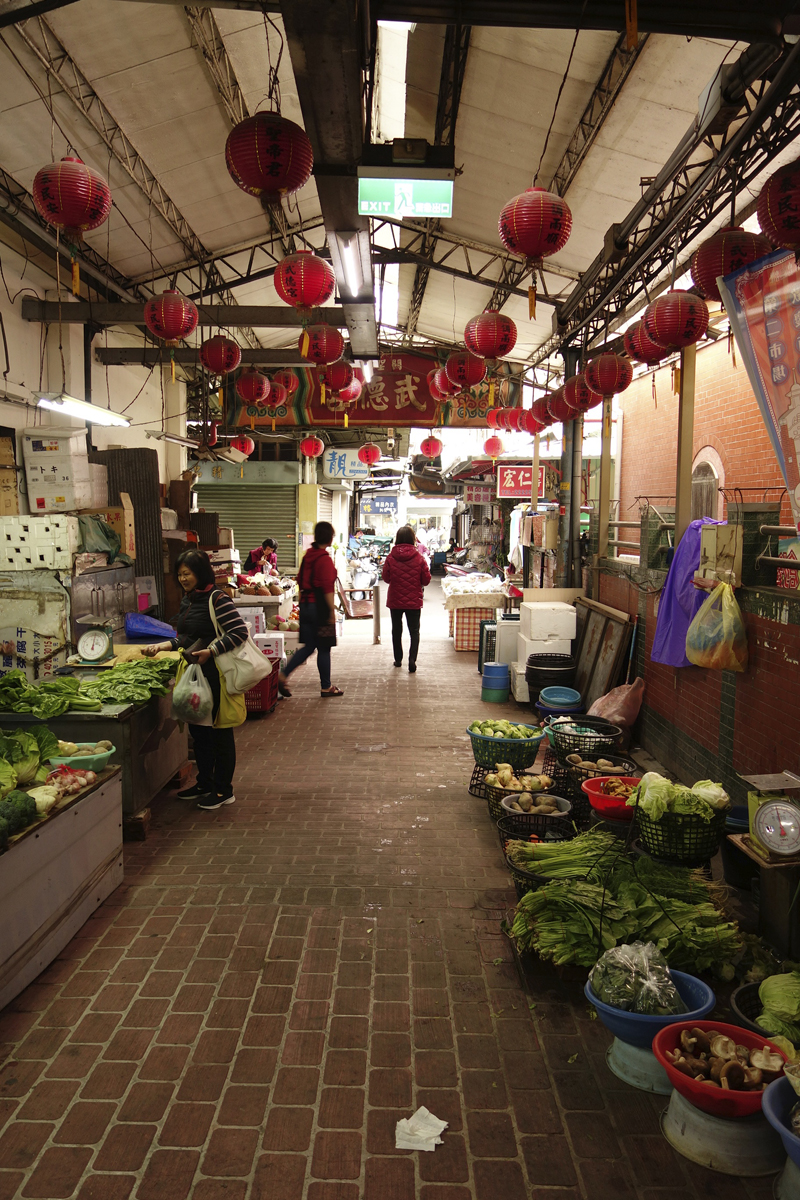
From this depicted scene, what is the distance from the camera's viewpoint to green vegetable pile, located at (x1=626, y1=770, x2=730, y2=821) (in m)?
4.04

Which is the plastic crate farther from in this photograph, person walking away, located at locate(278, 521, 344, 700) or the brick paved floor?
the brick paved floor

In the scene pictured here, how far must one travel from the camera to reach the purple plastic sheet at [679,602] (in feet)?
19.6

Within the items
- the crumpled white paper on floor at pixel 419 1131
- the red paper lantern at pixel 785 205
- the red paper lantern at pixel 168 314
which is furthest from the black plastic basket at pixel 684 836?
the red paper lantern at pixel 168 314

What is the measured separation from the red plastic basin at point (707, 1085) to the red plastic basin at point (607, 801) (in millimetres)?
1785

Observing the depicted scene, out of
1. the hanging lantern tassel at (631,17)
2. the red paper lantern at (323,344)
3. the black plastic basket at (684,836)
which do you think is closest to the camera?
the hanging lantern tassel at (631,17)

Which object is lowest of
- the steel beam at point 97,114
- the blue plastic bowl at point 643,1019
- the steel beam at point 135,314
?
the blue plastic bowl at point 643,1019

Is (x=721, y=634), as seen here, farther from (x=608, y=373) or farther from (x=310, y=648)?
(x=310, y=648)

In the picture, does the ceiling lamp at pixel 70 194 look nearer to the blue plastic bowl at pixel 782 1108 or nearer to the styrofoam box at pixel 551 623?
the blue plastic bowl at pixel 782 1108

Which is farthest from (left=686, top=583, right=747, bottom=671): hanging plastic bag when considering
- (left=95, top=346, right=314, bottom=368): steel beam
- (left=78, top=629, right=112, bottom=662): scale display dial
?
(left=95, top=346, right=314, bottom=368): steel beam

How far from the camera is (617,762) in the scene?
220 inches

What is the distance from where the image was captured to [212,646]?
550 cm

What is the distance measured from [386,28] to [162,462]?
8843mm

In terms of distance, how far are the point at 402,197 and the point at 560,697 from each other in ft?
17.8

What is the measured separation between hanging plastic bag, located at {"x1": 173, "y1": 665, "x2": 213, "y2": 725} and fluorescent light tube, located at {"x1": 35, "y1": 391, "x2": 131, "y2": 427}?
466cm
